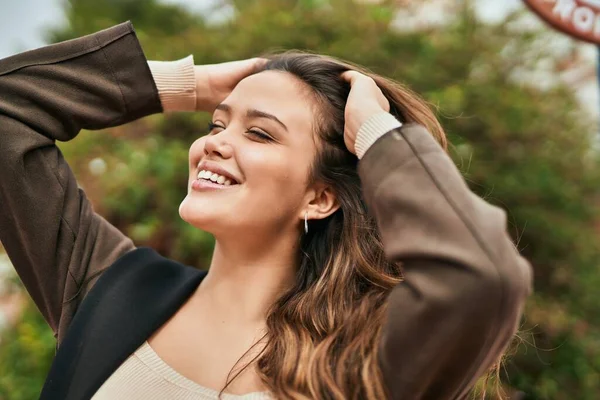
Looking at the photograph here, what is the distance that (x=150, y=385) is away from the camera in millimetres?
1897

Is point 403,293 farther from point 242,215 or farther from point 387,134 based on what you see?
point 242,215

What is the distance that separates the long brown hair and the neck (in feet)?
Result: 0.16

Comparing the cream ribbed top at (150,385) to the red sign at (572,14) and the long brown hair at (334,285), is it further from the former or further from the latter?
the red sign at (572,14)

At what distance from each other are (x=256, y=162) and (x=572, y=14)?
1979mm

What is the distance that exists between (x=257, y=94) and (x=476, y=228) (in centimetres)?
83

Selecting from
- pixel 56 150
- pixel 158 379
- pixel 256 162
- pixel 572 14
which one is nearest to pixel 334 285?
pixel 256 162

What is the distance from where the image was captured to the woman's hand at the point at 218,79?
92.2 inches

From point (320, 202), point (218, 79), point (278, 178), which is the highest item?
point (218, 79)

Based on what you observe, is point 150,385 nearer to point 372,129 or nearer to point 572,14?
point 372,129

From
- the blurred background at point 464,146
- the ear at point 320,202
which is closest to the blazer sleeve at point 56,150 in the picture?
the ear at point 320,202

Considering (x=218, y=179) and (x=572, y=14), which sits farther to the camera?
(x=572, y=14)

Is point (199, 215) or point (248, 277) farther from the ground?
point (199, 215)

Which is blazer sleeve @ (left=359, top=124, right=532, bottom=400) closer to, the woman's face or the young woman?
the young woman

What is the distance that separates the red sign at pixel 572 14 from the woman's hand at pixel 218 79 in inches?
59.8
